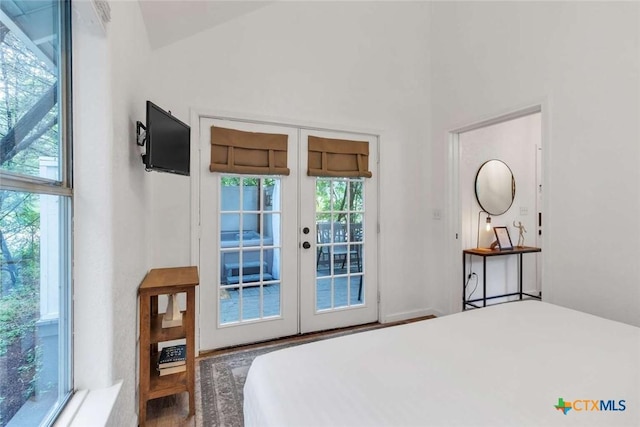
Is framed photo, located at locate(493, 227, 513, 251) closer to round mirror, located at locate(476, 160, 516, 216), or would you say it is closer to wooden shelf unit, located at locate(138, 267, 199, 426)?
round mirror, located at locate(476, 160, 516, 216)

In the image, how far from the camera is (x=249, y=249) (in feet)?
9.13

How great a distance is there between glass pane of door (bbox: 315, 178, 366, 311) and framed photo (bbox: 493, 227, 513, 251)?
1605 mm

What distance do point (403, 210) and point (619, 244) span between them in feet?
5.72

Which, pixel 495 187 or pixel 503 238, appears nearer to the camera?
pixel 503 238

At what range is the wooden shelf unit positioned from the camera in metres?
1.69

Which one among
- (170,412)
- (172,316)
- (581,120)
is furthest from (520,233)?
(170,412)

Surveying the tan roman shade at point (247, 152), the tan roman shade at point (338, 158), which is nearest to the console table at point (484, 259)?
the tan roman shade at point (338, 158)

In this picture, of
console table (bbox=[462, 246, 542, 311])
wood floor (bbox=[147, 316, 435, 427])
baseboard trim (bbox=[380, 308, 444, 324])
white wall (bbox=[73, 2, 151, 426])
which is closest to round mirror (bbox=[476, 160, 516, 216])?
console table (bbox=[462, 246, 542, 311])

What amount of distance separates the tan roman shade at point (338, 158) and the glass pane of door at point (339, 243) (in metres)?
0.10

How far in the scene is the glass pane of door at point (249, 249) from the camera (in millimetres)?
2705

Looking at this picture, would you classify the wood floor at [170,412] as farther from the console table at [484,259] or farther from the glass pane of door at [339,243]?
the console table at [484,259]

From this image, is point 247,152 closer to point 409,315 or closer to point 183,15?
point 183,15

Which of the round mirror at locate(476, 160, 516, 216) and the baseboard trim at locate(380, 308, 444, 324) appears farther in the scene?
the round mirror at locate(476, 160, 516, 216)

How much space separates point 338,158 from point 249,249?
1.23 metres
